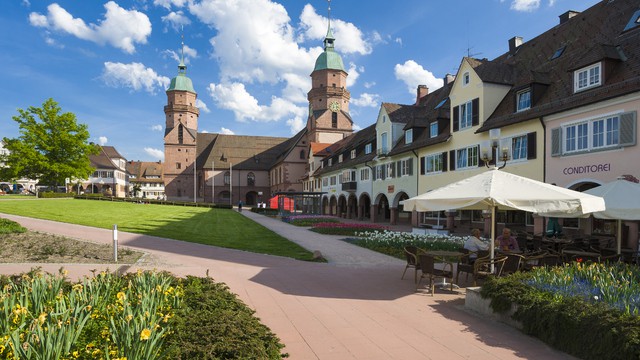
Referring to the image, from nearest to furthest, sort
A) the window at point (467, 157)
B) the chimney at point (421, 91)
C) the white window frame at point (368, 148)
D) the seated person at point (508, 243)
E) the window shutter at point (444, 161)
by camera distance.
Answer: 1. the seated person at point (508, 243)
2. the window at point (467, 157)
3. the window shutter at point (444, 161)
4. the white window frame at point (368, 148)
5. the chimney at point (421, 91)

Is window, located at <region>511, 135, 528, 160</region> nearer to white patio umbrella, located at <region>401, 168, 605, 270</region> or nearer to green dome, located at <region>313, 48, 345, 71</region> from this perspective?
white patio umbrella, located at <region>401, 168, 605, 270</region>

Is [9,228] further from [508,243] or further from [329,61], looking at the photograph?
[329,61]

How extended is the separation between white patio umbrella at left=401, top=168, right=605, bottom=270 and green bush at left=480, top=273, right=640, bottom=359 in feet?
5.11

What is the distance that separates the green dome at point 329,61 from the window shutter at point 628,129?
5948cm

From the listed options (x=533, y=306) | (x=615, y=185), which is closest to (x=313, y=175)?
(x=615, y=185)

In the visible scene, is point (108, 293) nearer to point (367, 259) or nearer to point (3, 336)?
point (3, 336)

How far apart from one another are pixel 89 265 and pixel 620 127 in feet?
61.7

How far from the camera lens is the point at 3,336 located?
400 cm

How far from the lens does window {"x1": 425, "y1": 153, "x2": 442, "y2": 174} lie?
28.0 meters

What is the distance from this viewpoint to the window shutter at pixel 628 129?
14.9 metres

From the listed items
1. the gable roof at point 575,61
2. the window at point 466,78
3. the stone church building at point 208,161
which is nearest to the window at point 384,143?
the window at point 466,78

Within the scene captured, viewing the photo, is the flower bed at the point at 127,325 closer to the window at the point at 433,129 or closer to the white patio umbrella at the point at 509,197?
the white patio umbrella at the point at 509,197

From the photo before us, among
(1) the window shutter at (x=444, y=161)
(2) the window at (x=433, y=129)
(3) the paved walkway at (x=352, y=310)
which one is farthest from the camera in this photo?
(2) the window at (x=433, y=129)

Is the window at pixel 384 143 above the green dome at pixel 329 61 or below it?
below
